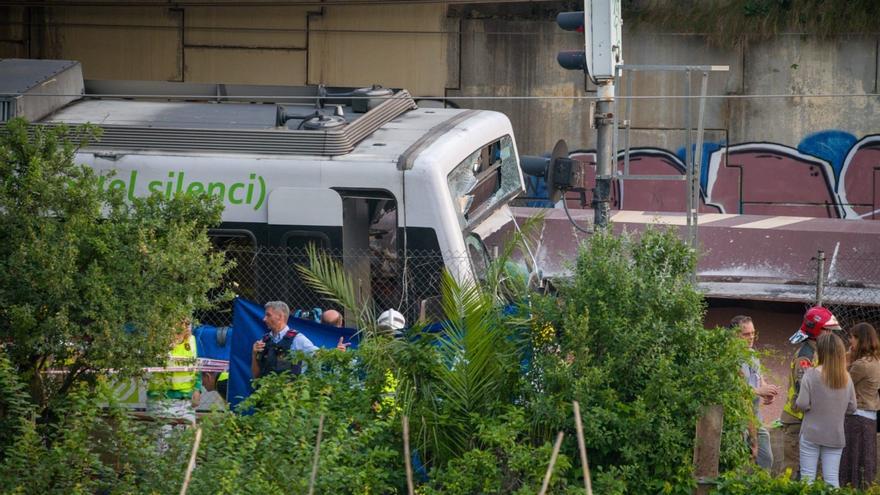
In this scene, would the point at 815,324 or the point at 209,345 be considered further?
the point at 209,345

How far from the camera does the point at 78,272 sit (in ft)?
23.7

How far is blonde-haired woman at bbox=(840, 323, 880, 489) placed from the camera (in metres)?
8.94

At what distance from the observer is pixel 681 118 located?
65.7 feet

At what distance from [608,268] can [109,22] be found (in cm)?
1653

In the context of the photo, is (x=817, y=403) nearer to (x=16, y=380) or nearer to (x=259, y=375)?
(x=259, y=375)

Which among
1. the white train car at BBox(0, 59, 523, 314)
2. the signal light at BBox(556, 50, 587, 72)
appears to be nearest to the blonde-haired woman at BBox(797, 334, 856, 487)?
the white train car at BBox(0, 59, 523, 314)

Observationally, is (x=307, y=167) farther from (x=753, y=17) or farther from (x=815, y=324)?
(x=753, y=17)

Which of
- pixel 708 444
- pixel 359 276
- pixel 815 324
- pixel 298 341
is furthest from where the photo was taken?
pixel 359 276

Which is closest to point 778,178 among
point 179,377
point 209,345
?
point 209,345

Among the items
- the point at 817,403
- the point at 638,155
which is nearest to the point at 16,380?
the point at 817,403

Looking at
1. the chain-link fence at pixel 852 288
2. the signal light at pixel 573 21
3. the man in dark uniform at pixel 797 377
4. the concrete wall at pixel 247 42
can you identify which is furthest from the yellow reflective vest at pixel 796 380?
the concrete wall at pixel 247 42

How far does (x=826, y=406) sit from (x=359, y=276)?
396cm

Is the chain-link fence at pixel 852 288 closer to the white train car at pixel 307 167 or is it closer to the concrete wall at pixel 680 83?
the concrete wall at pixel 680 83

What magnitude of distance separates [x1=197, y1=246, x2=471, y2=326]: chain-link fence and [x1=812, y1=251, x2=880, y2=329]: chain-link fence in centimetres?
577
